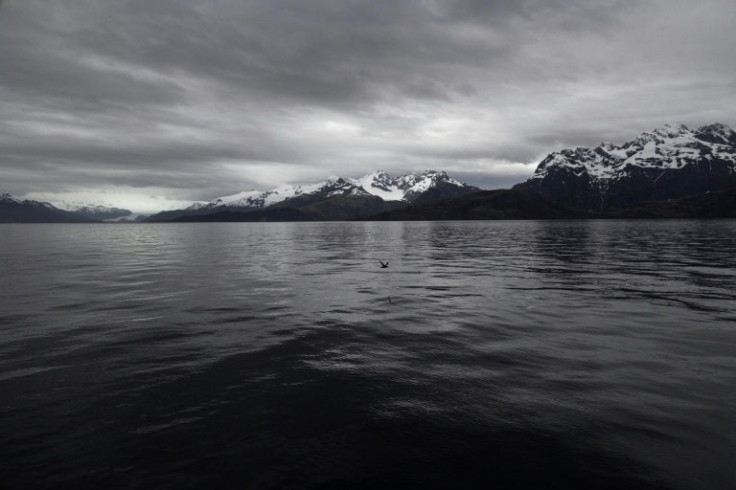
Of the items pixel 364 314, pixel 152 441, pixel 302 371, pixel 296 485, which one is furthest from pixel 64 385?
pixel 364 314

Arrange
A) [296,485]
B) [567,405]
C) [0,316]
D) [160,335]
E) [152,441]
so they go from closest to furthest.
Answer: [296,485], [152,441], [567,405], [160,335], [0,316]

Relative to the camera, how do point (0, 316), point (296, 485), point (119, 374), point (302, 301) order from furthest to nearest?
point (302, 301)
point (0, 316)
point (119, 374)
point (296, 485)

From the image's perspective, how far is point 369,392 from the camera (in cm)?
1418

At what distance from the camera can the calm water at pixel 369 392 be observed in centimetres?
991

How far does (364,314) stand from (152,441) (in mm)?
15875

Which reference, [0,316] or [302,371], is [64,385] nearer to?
[302,371]

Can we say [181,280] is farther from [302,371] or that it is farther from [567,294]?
[567,294]

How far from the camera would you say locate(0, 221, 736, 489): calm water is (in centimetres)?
991

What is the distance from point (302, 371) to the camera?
16.2 meters

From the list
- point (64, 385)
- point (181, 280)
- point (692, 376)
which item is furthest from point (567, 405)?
point (181, 280)

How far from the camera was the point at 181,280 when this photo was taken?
1586 inches

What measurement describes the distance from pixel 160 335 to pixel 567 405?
18.5 meters

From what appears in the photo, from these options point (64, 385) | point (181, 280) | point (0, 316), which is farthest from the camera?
point (181, 280)

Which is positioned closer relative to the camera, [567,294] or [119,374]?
[119,374]
